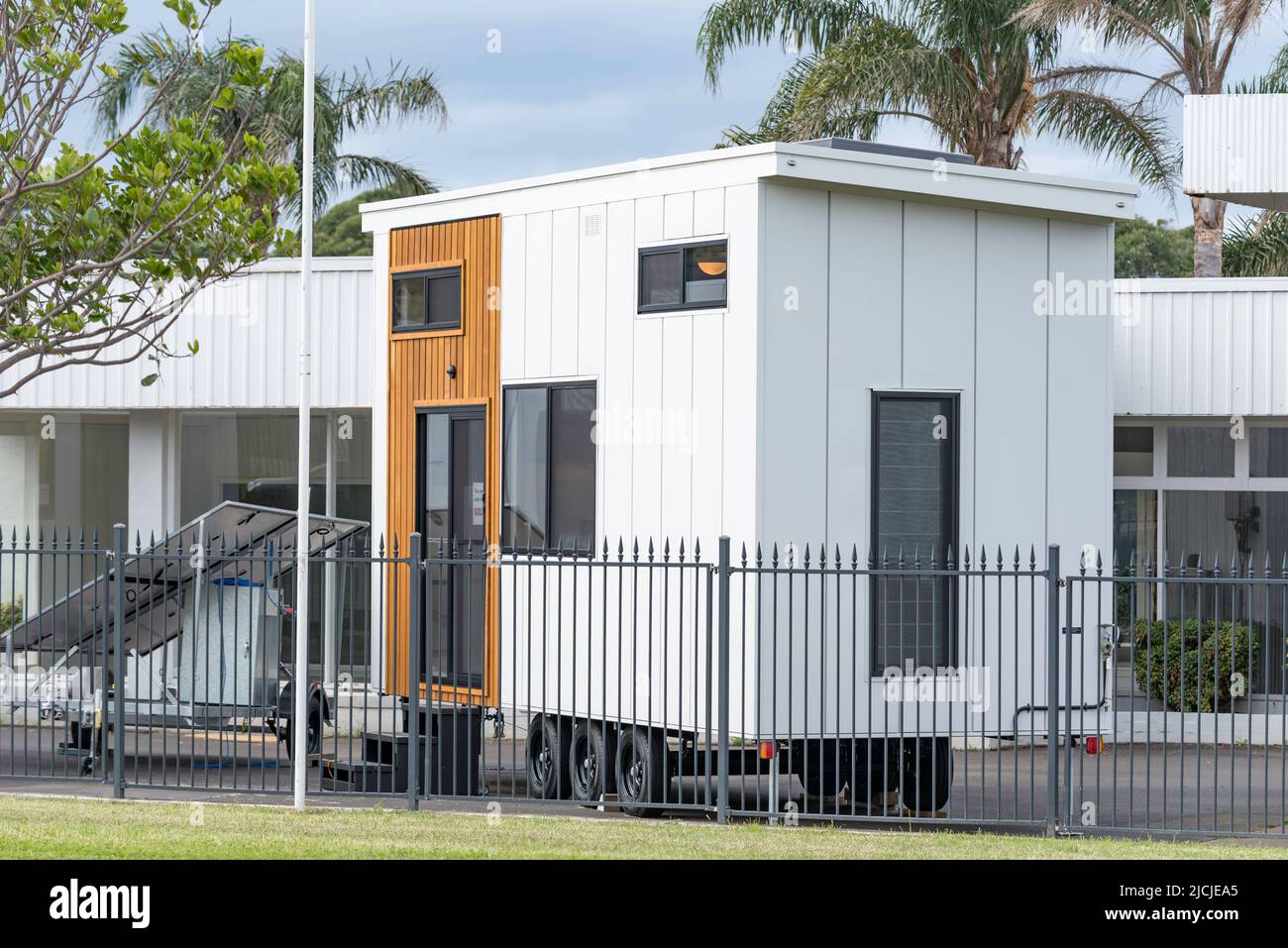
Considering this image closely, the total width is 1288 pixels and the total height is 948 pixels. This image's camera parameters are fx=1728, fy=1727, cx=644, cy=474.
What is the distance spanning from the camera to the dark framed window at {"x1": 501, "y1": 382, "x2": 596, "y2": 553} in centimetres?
1207

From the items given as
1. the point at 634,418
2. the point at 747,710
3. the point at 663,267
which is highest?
the point at 663,267

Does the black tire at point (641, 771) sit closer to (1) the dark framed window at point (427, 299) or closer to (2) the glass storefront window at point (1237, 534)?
(1) the dark framed window at point (427, 299)

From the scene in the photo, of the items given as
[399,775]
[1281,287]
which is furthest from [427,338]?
[1281,287]

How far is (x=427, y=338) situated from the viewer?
43.8 ft

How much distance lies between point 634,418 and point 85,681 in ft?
19.8

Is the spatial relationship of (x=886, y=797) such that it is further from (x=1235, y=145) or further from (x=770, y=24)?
(x=770, y=24)

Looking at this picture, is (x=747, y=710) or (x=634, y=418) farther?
(x=634, y=418)

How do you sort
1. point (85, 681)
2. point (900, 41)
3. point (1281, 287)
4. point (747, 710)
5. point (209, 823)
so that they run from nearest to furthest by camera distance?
point (209, 823) < point (747, 710) < point (85, 681) < point (1281, 287) < point (900, 41)

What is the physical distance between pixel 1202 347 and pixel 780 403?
7.25 m

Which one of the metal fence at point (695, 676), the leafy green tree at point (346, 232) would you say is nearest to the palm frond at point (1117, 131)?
the metal fence at point (695, 676)

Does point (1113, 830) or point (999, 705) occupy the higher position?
Result: point (999, 705)

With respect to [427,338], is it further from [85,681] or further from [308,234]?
[85,681]

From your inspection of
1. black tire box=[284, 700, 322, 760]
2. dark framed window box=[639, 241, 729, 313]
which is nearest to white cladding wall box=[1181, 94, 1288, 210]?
dark framed window box=[639, 241, 729, 313]

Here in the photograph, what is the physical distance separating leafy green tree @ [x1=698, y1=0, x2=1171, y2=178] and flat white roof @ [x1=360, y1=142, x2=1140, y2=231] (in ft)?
33.3
